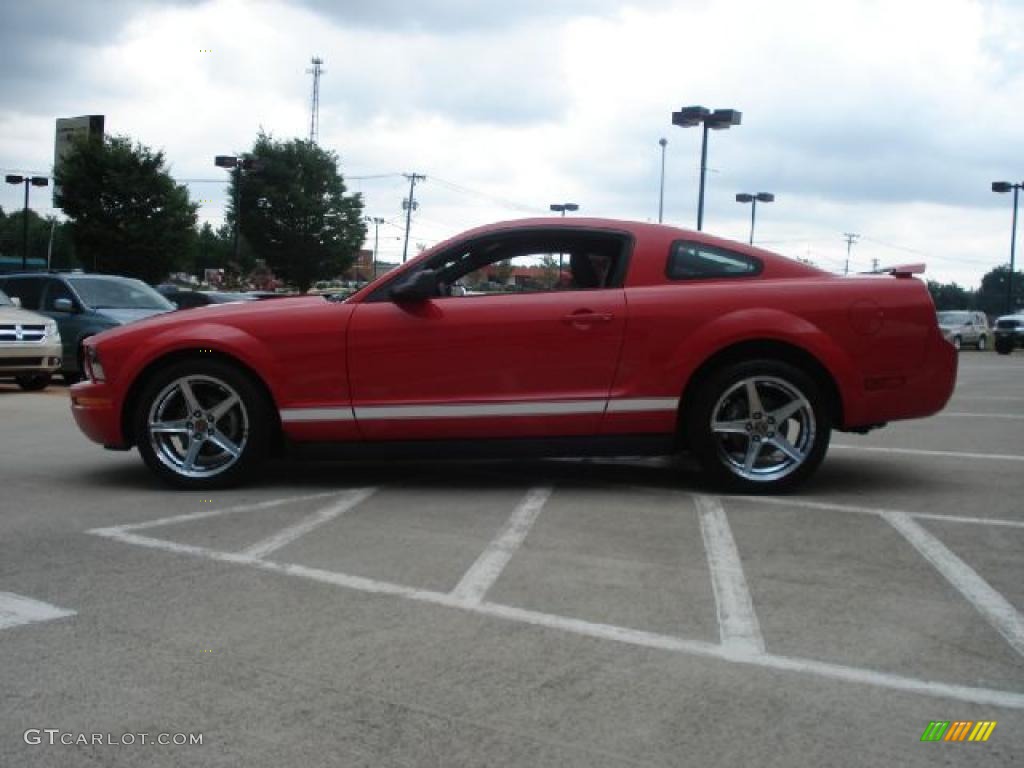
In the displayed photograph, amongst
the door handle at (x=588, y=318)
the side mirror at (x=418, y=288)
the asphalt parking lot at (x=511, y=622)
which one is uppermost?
the side mirror at (x=418, y=288)

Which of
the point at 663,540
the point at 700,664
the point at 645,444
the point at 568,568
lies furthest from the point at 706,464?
the point at 700,664

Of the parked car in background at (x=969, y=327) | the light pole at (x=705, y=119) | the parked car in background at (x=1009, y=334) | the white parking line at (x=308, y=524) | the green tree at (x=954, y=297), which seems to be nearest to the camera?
the white parking line at (x=308, y=524)

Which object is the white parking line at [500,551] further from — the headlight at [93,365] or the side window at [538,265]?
the headlight at [93,365]

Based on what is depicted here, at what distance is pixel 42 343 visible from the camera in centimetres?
1361

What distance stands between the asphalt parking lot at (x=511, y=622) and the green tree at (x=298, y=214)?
4693 centimetres

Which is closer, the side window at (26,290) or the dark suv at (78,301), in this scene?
the dark suv at (78,301)

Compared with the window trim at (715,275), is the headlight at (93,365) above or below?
below

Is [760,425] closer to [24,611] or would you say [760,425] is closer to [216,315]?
[216,315]

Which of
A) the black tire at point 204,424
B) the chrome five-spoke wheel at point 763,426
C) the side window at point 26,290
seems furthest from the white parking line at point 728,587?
the side window at point 26,290

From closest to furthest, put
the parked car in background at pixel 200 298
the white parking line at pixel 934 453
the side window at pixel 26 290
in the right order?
the white parking line at pixel 934 453 < the side window at pixel 26 290 < the parked car in background at pixel 200 298

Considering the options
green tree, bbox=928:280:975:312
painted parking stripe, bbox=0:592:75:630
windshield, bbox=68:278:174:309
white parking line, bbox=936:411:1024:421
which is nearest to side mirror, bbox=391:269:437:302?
painted parking stripe, bbox=0:592:75:630

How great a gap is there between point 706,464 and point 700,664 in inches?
106

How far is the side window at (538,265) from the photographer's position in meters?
6.17

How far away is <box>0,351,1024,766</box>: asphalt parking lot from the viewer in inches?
113
